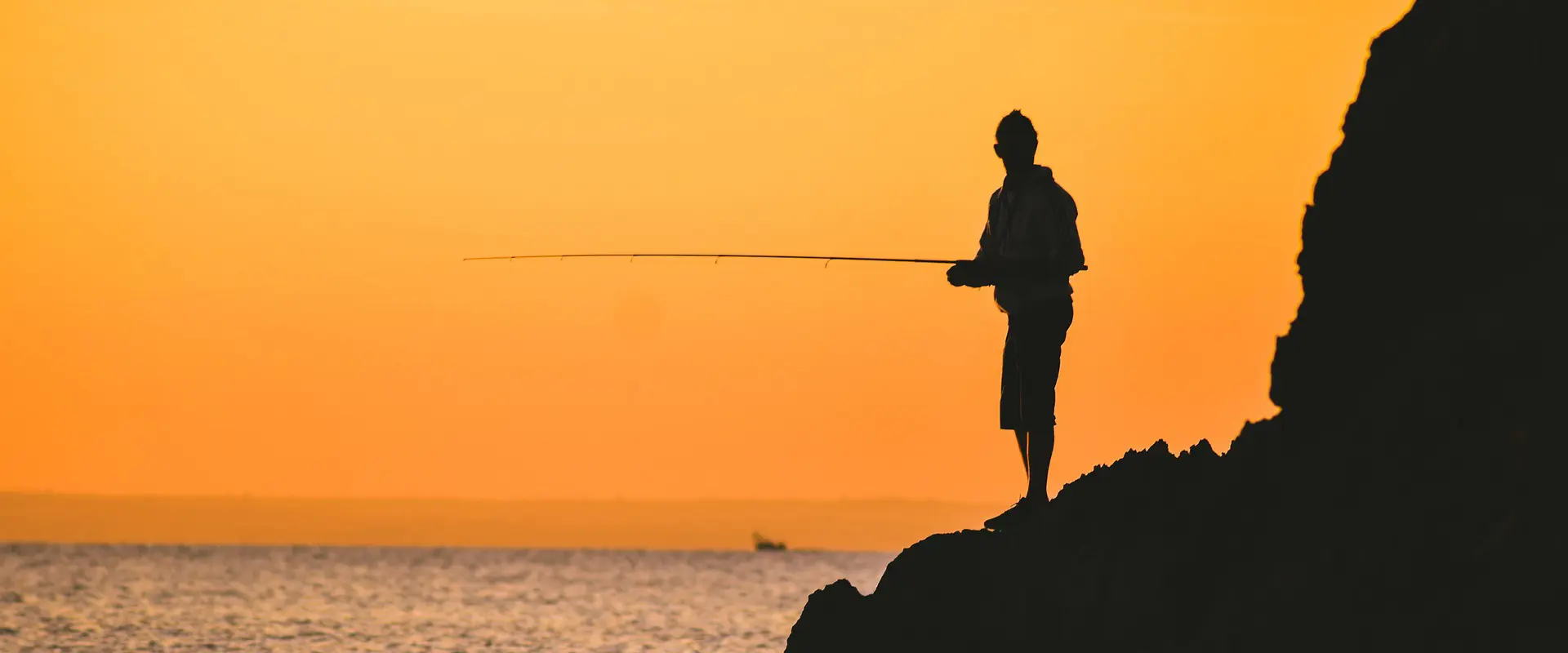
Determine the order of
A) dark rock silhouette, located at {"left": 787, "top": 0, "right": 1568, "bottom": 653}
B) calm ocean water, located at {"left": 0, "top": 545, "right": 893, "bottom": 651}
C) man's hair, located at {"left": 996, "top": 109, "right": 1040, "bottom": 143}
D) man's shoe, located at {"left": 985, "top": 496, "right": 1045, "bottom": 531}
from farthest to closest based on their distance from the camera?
calm ocean water, located at {"left": 0, "top": 545, "right": 893, "bottom": 651} < man's shoe, located at {"left": 985, "top": 496, "right": 1045, "bottom": 531} < man's hair, located at {"left": 996, "top": 109, "right": 1040, "bottom": 143} < dark rock silhouette, located at {"left": 787, "top": 0, "right": 1568, "bottom": 653}

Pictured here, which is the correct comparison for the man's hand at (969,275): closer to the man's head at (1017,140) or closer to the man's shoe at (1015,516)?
the man's head at (1017,140)

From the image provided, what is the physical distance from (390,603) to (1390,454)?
77.7 metres

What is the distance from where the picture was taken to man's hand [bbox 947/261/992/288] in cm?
954

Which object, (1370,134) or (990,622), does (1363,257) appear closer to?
(1370,134)

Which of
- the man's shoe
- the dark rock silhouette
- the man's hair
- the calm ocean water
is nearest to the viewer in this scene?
the dark rock silhouette

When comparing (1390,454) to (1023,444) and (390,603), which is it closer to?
(1023,444)

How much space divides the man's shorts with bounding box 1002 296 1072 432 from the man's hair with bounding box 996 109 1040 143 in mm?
847

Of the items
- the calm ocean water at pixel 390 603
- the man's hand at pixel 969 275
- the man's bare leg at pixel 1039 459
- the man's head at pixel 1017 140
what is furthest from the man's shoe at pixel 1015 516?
the calm ocean water at pixel 390 603

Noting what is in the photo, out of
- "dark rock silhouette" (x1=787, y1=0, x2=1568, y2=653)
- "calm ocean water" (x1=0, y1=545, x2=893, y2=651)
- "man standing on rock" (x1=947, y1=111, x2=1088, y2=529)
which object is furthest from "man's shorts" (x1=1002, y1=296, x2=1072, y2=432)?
"calm ocean water" (x1=0, y1=545, x2=893, y2=651)

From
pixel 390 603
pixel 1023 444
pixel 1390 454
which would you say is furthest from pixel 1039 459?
pixel 390 603

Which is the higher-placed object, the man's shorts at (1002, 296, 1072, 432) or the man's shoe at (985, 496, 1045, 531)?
the man's shorts at (1002, 296, 1072, 432)

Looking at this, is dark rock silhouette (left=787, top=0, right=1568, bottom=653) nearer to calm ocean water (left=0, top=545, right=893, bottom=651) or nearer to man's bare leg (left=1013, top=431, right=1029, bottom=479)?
man's bare leg (left=1013, top=431, right=1029, bottom=479)

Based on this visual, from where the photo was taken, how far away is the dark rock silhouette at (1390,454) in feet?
21.1

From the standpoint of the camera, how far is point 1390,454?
7.36 m
